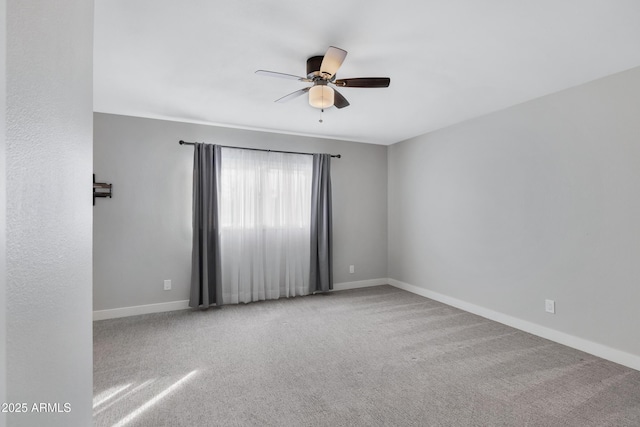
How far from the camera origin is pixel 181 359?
2.78 meters

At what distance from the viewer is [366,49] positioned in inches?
89.7

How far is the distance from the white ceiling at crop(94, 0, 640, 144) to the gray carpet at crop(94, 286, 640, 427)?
7.91 feet

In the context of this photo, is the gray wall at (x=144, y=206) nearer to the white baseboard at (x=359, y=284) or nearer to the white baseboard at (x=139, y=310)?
the white baseboard at (x=139, y=310)

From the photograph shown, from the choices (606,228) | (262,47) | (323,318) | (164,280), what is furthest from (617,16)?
(164,280)

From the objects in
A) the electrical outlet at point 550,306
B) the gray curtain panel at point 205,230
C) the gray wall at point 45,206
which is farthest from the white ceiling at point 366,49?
the electrical outlet at point 550,306

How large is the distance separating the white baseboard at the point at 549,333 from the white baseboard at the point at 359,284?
90 centimetres

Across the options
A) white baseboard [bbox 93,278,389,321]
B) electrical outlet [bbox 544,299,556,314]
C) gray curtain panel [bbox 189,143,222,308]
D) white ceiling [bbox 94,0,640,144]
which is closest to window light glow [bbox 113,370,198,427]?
gray curtain panel [bbox 189,143,222,308]

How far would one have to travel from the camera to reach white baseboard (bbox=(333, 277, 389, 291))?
512 centimetres

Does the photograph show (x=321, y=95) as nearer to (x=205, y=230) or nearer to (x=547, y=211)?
(x=205, y=230)

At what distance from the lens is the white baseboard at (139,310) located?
3.74 m

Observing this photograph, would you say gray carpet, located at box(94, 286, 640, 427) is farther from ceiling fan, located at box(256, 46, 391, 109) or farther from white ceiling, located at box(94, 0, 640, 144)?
white ceiling, located at box(94, 0, 640, 144)

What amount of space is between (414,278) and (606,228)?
8.39 feet

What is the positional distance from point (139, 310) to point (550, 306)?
4528 millimetres

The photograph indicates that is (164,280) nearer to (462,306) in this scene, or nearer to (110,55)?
(110,55)
